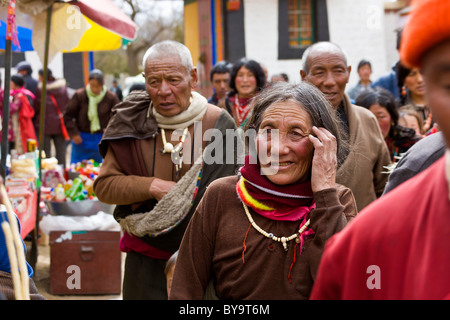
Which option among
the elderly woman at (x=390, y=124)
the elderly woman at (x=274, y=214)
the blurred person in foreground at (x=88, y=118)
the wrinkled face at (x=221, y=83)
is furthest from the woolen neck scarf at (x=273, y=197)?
the blurred person in foreground at (x=88, y=118)

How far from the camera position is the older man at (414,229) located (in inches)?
38.7

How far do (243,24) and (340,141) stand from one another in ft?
44.3

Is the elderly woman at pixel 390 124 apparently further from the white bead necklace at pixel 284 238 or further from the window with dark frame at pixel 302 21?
the window with dark frame at pixel 302 21

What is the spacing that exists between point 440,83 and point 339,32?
15.5 m

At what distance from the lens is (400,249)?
1.07m

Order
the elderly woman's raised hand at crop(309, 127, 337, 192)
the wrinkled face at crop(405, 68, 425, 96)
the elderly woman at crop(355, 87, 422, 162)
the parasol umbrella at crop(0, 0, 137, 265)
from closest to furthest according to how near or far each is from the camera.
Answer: the elderly woman's raised hand at crop(309, 127, 337, 192) < the elderly woman at crop(355, 87, 422, 162) < the parasol umbrella at crop(0, 0, 137, 265) < the wrinkled face at crop(405, 68, 425, 96)

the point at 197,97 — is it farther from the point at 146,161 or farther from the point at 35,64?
the point at 35,64

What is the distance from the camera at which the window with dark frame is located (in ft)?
52.6

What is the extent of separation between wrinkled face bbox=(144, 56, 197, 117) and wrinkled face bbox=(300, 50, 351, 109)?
0.81 meters

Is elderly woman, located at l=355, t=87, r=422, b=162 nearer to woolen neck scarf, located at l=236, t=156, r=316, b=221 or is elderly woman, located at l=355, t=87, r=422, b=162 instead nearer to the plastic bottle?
woolen neck scarf, located at l=236, t=156, r=316, b=221

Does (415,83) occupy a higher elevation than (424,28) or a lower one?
higher

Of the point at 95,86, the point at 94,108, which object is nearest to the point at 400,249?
the point at 94,108

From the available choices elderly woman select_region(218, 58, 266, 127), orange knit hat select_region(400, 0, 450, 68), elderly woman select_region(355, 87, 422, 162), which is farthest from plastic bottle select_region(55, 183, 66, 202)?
orange knit hat select_region(400, 0, 450, 68)

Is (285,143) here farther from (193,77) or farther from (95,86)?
(95,86)
